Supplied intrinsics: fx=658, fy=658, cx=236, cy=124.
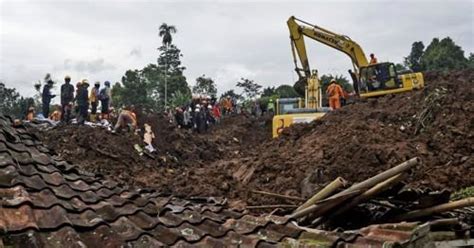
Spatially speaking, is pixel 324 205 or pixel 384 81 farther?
pixel 384 81

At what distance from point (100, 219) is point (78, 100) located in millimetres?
15867

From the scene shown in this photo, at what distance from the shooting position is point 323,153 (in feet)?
47.5

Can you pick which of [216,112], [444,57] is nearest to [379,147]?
[216,112]

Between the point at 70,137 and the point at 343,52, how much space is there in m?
11.2

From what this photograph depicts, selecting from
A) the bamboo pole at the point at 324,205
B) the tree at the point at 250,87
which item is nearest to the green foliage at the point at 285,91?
the tree at the point at 250,87

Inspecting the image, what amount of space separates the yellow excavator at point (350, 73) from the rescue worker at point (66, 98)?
7002 mm

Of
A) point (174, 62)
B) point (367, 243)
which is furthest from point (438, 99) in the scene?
point (174, 62)

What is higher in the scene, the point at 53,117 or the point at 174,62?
the point at 174,62

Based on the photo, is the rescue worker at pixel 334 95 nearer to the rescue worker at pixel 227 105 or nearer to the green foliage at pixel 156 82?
the rescue worker at pixel 227 105

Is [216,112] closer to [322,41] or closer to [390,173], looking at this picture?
[322,41]

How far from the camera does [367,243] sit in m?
5.18

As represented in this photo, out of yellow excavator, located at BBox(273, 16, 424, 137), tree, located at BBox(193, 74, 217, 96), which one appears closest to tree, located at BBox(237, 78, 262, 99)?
tree, located at BBox(193, 74, 217, 96)

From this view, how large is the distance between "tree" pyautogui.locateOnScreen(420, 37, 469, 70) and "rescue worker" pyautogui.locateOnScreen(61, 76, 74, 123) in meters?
36.9

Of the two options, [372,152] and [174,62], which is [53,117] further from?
[174,62]
